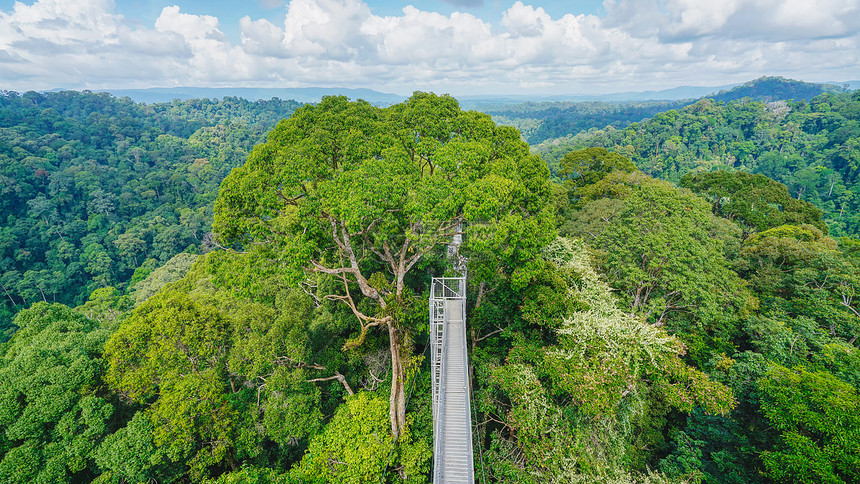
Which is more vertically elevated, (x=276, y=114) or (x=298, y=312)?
(x=276, y=114)

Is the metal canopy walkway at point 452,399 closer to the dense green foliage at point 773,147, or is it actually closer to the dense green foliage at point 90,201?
the dense green foliage at point 90,201

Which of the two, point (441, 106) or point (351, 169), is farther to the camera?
point (441, 106)

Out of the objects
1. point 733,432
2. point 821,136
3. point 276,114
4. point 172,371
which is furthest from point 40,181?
point 821,136

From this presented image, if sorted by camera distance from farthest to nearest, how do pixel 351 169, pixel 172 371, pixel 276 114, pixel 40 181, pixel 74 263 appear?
pixel 276 114 → pixel 40 181 → pixel 74 263 → pixel 172 371 → pixel 351 169

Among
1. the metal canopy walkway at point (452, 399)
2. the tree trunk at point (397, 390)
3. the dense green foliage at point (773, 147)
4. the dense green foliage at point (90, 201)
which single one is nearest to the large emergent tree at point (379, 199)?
the tree trunk at point (397, 390)

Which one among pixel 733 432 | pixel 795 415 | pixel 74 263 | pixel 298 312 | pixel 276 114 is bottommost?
pixel 74 263

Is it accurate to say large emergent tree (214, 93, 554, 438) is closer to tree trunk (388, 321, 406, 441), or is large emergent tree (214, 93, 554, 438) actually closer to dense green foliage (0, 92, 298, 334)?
tree trunk (388, 321, 406, 441)

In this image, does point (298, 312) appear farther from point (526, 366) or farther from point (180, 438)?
point (526, 366)

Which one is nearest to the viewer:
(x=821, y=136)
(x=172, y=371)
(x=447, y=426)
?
(x=447, y=426)

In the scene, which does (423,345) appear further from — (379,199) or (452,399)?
(379,199)
